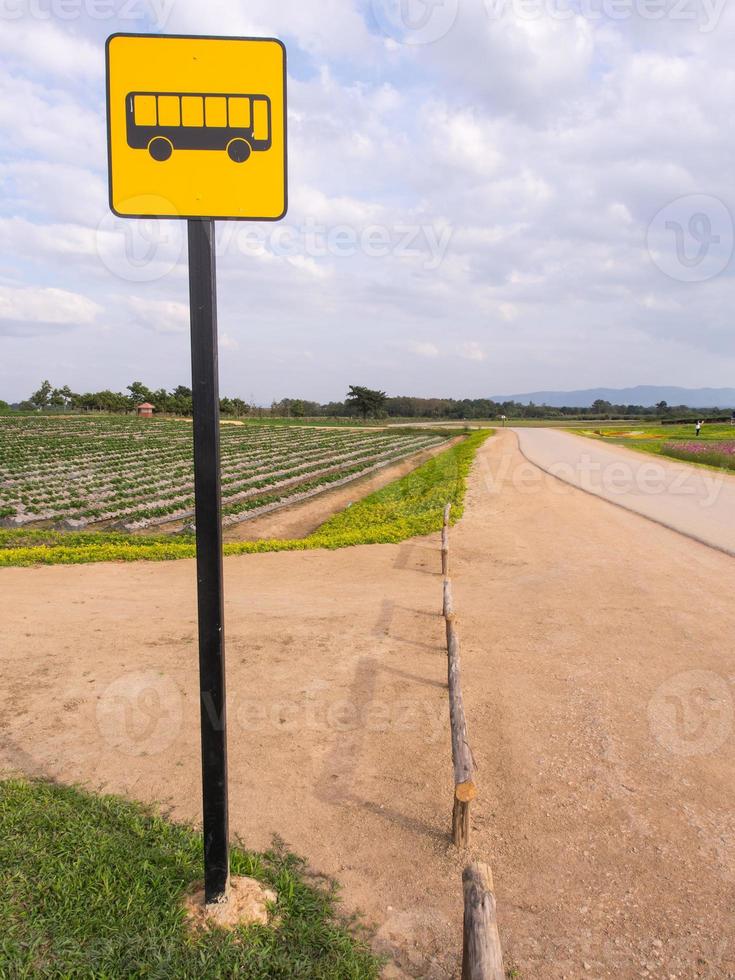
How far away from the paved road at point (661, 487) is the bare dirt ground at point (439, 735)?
4.34 metres

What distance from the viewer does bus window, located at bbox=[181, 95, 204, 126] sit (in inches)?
92.0

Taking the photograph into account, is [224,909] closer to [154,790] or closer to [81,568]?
[154,790]

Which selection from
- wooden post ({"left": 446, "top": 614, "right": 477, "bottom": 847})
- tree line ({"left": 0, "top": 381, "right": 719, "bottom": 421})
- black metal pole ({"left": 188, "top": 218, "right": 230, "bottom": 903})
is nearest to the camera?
black metal pole ({"left": 188, "top": 218, "right": 230, "bottom": 903})

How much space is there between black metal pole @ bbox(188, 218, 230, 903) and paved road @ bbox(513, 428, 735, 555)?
10.8m

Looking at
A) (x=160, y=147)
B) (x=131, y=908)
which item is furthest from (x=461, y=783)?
(x=160, y=147)


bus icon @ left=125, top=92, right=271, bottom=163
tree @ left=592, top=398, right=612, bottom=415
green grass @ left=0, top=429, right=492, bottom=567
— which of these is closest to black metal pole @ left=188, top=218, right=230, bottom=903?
bus icon @ left=125, top=92, right=271, bottom=163

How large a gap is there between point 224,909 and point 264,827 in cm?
83

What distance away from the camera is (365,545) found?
12242mm

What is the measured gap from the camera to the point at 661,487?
19.5 metres

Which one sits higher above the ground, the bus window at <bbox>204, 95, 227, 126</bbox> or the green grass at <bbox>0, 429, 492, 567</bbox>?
the bus window at <bbox>204, 95, 227, 126</bbox>

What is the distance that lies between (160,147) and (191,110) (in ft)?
0.61

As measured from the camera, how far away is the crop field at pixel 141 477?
16.2 metres

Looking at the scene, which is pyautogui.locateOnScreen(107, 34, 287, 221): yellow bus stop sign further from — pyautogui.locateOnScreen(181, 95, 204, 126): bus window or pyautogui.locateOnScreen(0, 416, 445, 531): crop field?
pyautogui.locateOnScreen(0, 416, 445, 531): crop field

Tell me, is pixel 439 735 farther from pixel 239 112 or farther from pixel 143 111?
pixel 143 111
